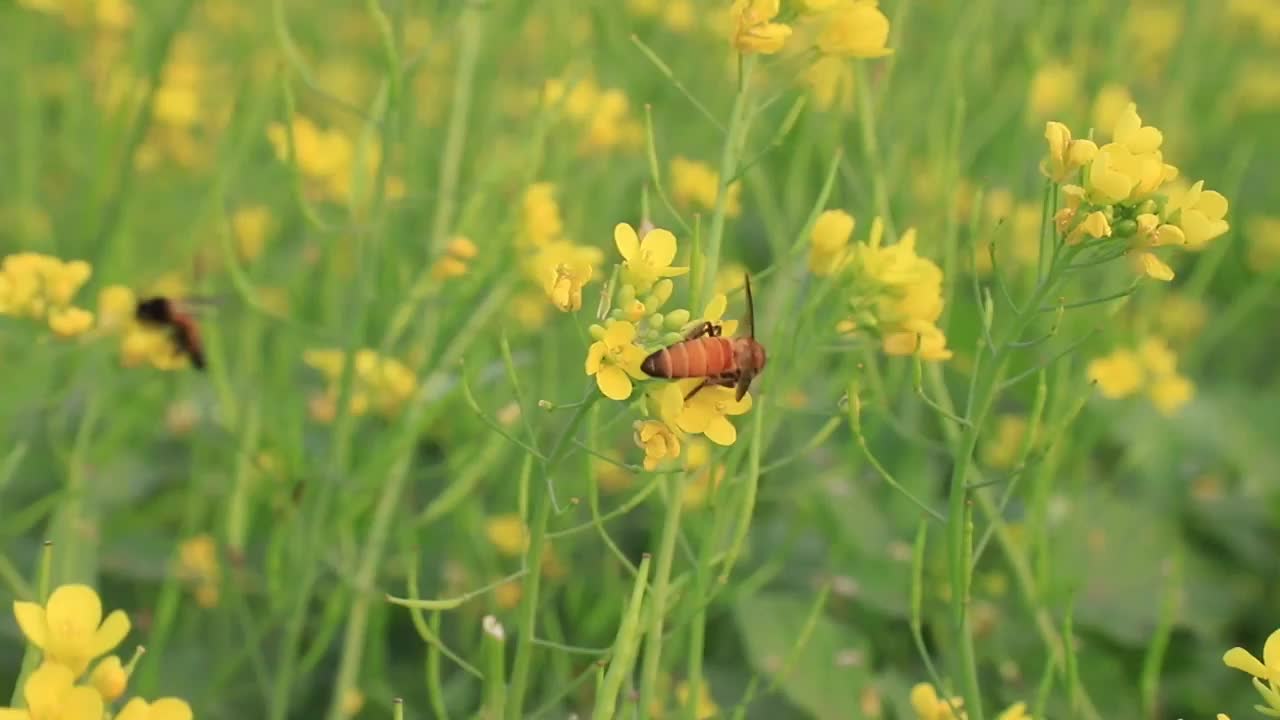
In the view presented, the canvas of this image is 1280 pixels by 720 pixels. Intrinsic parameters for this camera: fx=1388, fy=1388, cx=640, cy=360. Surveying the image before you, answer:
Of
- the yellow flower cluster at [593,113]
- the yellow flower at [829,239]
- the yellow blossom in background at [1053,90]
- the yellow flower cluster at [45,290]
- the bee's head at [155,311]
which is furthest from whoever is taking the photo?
the yellow blossom in background at [1053,90]

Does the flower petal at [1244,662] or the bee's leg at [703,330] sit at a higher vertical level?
the bee's leg at [703,330]

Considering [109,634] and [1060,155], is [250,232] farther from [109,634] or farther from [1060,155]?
[1060,155]

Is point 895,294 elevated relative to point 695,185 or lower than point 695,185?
elevated

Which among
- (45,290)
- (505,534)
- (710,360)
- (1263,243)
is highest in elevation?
(710,360)

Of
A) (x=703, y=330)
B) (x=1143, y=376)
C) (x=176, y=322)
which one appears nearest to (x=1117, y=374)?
(x=1143, y=376)

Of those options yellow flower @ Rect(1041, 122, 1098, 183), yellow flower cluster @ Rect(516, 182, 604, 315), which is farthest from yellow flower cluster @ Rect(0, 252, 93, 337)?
yellow flower @ Rect(1041, 122, 1098, 183)

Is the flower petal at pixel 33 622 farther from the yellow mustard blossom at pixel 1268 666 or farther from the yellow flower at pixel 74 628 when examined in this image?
the yellow mustard blossom at pixel 1268 666

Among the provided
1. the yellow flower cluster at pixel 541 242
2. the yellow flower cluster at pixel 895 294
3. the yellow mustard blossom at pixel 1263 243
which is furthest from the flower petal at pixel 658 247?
the yellow mustard blossom at pixel 1263 243

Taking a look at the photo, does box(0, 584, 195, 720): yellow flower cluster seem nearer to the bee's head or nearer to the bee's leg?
the bee's leg

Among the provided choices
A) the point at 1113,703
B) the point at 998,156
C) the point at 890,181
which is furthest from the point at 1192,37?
the point at 1113,703
